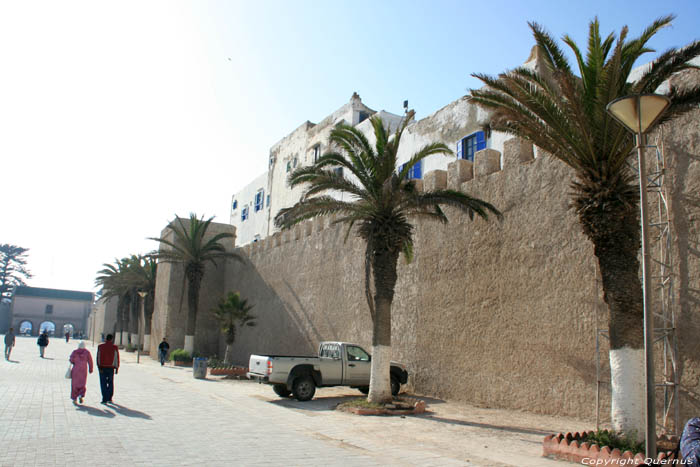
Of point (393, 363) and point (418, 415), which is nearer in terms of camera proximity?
point (418, 415)

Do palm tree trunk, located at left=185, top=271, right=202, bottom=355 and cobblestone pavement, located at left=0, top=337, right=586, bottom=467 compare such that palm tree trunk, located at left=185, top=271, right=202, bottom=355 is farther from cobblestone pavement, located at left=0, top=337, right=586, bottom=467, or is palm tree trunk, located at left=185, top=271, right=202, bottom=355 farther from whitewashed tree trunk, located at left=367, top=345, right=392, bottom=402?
whitewashed tree trunk, located at left=367, top=345, right=392, bottom=402

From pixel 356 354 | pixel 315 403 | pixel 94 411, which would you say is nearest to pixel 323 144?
pixel 356 354

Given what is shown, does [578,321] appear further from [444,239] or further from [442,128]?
[442,128]

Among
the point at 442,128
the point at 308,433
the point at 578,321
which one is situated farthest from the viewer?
the point at 442,128

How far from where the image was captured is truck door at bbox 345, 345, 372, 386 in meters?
16.0

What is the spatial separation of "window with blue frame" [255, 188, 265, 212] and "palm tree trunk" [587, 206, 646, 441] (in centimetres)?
3273

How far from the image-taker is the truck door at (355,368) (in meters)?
16.0

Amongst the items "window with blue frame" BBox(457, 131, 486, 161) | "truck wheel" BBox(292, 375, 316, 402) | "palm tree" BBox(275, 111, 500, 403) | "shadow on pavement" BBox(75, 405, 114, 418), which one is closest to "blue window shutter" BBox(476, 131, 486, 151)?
"window with blue frame" BBox(457, 131, 486, 161)

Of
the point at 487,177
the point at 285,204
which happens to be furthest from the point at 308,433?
the point at 285,204

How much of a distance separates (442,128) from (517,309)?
10861 millimetres

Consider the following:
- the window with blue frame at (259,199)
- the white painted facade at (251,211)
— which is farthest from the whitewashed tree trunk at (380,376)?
the window with blue frame at (259,199)

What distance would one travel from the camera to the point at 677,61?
913 centimetres

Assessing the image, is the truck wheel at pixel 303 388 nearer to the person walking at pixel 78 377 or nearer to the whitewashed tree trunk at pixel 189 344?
the person walking at pixel 78 377

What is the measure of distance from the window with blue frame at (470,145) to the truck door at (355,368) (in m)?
8.89
